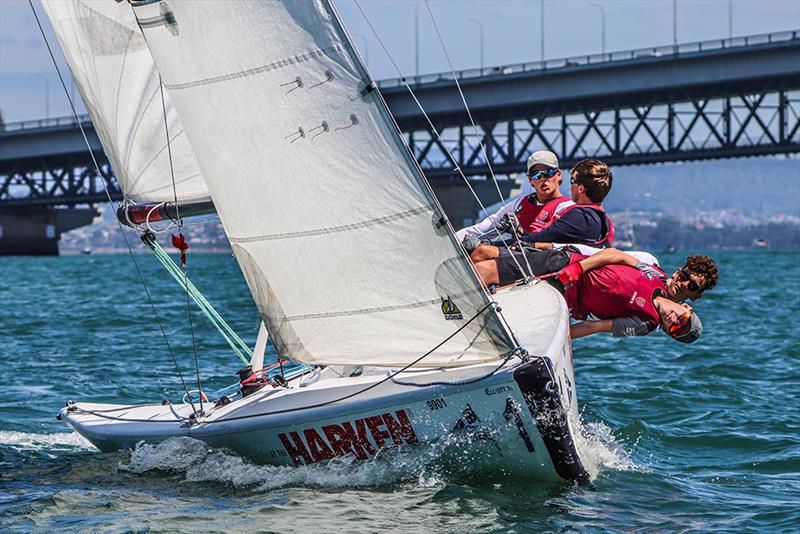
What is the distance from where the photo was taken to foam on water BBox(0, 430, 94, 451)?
11.5 metres

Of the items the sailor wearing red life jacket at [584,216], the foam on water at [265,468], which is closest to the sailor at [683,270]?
the sailor wearing red life jacket at [584,216]

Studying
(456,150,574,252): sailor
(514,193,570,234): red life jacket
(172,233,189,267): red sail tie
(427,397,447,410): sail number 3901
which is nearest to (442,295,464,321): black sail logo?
(427,397,447,410): sail number 3901

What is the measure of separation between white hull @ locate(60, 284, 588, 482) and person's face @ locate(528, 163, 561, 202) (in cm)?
97

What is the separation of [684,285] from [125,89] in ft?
16.9

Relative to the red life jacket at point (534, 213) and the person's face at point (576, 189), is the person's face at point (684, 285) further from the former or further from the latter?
the red life jacket at point (534, 213)

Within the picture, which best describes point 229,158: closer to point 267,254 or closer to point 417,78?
point 267,254

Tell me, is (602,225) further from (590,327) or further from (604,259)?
(590,327)

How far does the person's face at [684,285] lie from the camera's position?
958 centimetres

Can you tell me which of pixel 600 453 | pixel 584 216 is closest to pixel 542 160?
pixel 584 216

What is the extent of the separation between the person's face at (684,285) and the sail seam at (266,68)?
3.26 metres

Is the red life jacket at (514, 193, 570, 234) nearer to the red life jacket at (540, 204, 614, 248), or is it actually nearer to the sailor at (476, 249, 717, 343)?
the red life jacket at (540, 204, 614, 248)

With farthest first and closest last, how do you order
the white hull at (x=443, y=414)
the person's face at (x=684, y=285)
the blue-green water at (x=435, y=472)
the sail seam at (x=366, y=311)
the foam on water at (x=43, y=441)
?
the foam on water at (x=43, y=441) → the person's face at (x=684, y=285) → the sail seam at (x=366, y=311) → the white hull at (x=443, y=414) → the blue-green water at (x=435, y=472)

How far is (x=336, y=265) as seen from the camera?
29.5 feet

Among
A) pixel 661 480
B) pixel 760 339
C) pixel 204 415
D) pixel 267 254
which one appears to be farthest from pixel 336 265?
pixel 760 339
